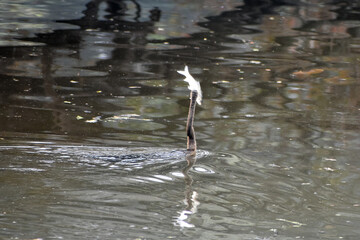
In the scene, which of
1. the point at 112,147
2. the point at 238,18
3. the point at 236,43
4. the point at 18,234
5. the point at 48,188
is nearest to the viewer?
the point at 18,234

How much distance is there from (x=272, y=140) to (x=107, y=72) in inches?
178

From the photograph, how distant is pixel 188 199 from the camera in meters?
6.59

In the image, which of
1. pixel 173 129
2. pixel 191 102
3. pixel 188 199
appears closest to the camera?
pixel 188 199

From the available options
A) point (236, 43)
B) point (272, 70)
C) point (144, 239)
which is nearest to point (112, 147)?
point (144, 239)

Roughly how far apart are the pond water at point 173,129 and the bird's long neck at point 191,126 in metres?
0.17

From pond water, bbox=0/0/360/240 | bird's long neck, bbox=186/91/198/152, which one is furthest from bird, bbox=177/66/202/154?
pond water, bbox=0/0/360/240

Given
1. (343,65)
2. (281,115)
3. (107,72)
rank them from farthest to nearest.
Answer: (343,65), (107,72), (281,115)

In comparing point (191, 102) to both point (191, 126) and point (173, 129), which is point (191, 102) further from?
point (173, 129)

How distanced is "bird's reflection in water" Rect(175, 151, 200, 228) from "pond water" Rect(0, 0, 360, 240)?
25 mm

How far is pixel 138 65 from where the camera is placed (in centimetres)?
1329

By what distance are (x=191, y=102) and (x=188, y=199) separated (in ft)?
4.02

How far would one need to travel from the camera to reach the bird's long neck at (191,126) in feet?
24.4

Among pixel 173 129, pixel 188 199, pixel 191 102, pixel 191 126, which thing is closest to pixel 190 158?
pixel 191 126

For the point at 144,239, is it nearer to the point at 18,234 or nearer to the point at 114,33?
the point at 18,234
